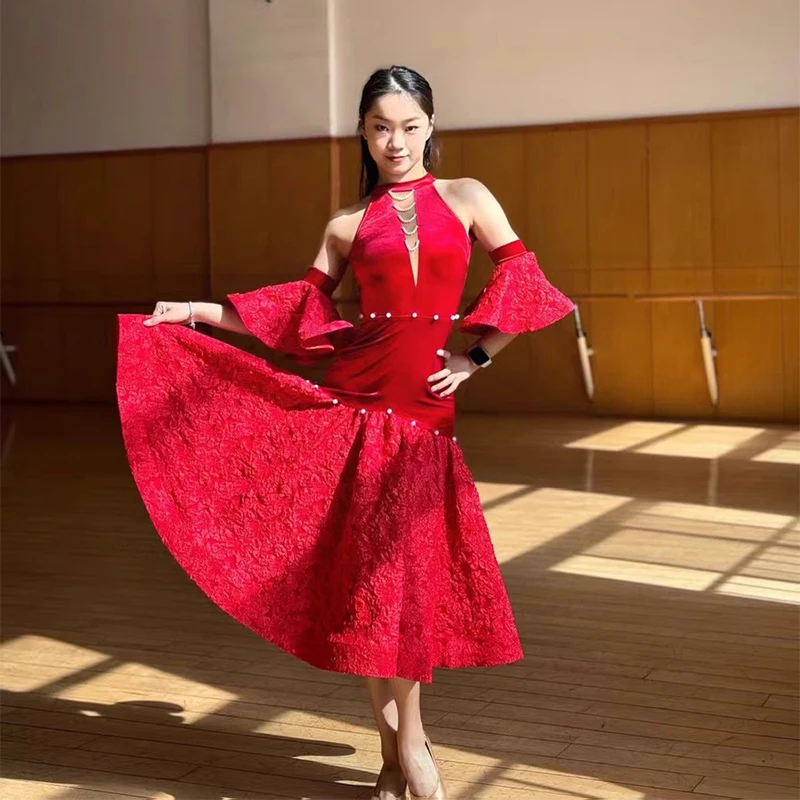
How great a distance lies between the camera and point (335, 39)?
10.5 metres

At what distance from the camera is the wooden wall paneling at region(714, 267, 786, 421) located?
9.39 m

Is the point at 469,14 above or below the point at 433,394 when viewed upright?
above

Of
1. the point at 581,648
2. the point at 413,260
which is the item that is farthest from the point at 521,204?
the point at 413,260

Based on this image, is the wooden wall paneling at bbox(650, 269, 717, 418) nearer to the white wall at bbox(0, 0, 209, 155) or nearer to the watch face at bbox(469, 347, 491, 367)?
the white wall at bbox(0, 0, 209, 155)

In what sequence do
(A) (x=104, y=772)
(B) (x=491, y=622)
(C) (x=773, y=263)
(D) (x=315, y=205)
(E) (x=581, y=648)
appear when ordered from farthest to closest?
1. (D) (x=315, y=205)
2. (C) (x=773, y=263)
3. (E) (x=581, y=648)
4. (A) (x=104, y=772)
5. (B) (x=491, y=622)

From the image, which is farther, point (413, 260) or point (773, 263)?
point (773, 263)

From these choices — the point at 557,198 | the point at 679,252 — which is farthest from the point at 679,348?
the point at 557,198

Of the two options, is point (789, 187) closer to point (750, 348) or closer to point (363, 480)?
point (750, 348)

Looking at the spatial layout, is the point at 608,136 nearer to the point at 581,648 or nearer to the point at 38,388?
the point at 38,388

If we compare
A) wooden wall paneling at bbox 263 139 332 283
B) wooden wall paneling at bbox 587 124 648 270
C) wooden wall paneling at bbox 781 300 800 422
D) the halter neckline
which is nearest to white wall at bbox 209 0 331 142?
wooden wall paneling at bbox 263 139 332 283

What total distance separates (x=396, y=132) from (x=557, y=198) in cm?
777

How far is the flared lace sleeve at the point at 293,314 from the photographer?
260 cm

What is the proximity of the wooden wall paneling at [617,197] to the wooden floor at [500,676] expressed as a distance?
3.82 m

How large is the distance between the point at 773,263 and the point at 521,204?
6.59 ft
